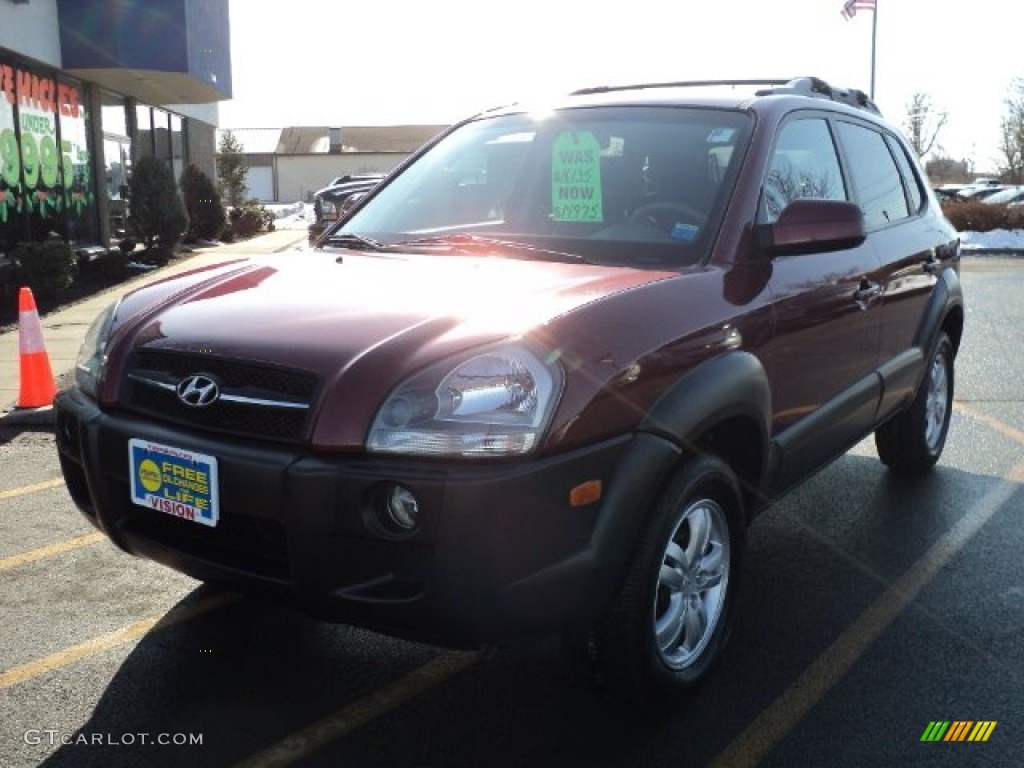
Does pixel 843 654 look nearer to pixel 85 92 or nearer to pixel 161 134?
pixel 85 92

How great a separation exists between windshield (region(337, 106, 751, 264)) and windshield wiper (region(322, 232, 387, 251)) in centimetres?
4

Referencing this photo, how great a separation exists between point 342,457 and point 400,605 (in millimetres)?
380

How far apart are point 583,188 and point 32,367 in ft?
15.0

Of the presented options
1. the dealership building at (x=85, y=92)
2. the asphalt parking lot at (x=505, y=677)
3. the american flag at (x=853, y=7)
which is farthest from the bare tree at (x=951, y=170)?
the asphalt parking lot at (x=505, y=677)

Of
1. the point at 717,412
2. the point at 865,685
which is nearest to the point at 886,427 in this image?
the point at 865,685

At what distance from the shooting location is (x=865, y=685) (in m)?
3.25

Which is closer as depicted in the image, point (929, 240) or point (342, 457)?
point (342, 457)

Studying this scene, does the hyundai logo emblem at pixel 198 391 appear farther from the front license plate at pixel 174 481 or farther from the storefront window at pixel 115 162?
the storefront window at pixel 115 162

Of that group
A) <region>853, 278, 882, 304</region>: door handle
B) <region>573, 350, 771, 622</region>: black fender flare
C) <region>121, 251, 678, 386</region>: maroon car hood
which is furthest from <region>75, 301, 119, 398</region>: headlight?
<region>853, 278, 882, 304</region>: door handle

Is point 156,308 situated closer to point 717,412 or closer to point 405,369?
point 405,369

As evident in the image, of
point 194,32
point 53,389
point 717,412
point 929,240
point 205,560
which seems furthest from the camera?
point 194,32

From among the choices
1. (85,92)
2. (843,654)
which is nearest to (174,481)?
(843,654)

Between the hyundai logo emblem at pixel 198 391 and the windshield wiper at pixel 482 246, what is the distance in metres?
1.13

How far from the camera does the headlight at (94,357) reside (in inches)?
121
